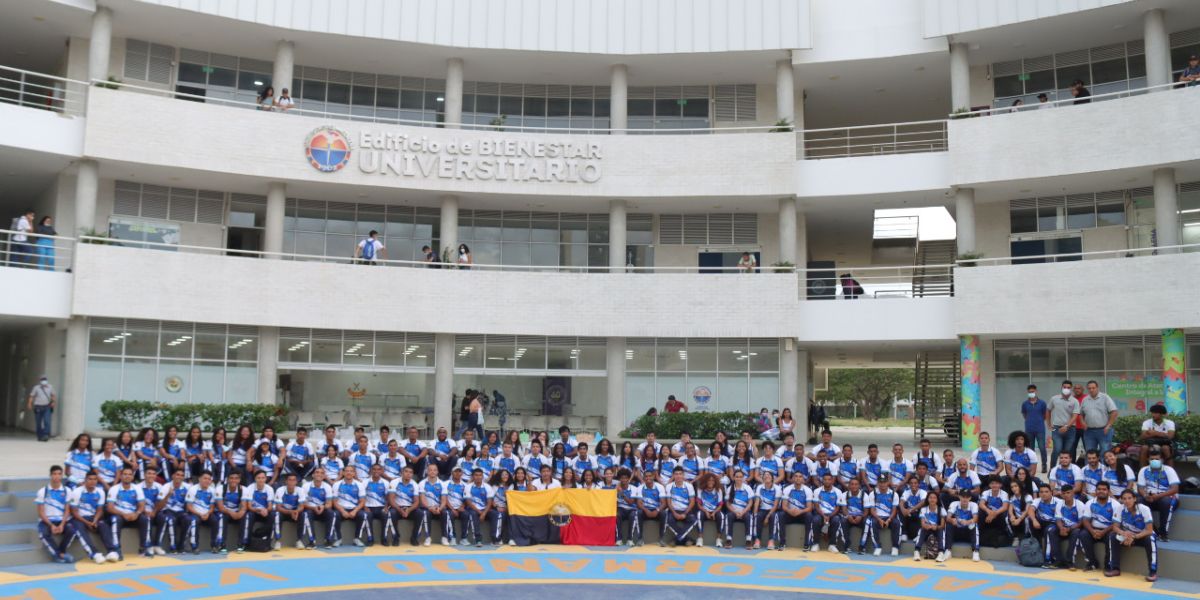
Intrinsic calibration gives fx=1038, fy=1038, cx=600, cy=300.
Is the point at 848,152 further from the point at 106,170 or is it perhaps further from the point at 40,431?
the point at 40,431

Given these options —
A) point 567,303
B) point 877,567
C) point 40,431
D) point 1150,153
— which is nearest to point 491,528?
point 877,567

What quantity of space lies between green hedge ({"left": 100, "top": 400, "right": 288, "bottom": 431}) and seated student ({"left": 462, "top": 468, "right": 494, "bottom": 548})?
31.0 ft

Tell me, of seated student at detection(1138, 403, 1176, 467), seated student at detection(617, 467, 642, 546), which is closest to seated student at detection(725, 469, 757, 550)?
seated student at detection(617, 467, 642, 546)

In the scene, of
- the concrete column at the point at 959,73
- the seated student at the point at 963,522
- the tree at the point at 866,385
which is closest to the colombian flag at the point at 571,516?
the seated student at the point at 963,522

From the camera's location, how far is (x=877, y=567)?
1652cm

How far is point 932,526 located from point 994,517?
1.02 metres

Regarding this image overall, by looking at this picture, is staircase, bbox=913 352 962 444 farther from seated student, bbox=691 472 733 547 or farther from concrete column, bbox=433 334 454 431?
seated student, bbox=691 472 733 547

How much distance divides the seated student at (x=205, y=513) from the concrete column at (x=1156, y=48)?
2515cm

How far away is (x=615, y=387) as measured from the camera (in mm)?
31359

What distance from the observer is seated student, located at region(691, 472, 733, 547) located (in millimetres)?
18500

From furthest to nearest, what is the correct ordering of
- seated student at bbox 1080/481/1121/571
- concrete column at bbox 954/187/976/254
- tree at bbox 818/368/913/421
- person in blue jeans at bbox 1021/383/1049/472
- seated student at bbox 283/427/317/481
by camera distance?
tree at bbox 818/368/913/421 → concrete column at bbox 954/187/976/254 → person in blue jeans at bbox 1021/383/1049/472 → seated student at bbox 283/427/317/481 → seated student at bbox 1080/481/1121/571

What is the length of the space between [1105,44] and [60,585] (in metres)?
29.3

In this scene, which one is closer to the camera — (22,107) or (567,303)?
(22,107)

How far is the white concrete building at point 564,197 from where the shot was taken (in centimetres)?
2791
